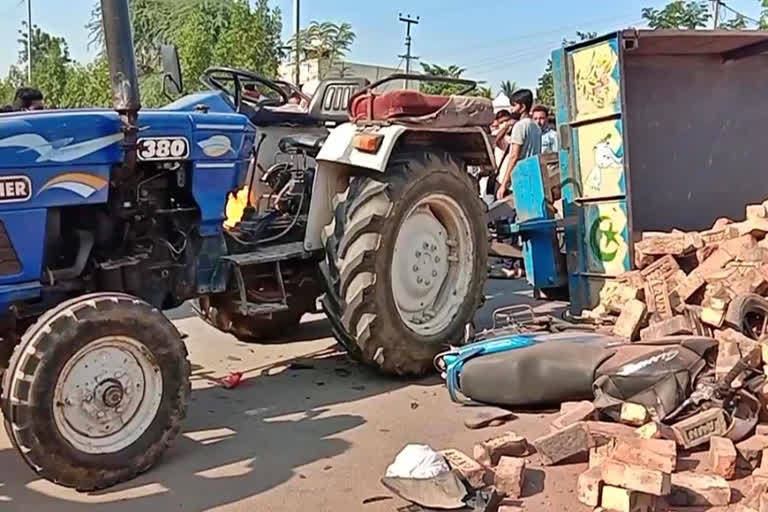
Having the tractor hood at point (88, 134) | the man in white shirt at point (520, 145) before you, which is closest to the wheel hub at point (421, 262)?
the tractor hood at point (88, 134)

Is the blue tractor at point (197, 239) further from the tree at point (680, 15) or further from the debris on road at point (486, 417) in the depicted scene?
the tree at point (680, 15)

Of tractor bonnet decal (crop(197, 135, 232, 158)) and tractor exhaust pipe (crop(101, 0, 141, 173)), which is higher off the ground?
tractor exhaust pipe (crop(101, 0, 141, 173))

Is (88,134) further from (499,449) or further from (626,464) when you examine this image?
(626,464)

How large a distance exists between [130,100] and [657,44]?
364 centimetres

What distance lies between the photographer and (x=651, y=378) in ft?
12.2

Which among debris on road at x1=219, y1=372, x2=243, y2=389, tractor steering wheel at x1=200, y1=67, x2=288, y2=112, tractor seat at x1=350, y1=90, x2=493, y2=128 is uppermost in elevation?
tractor steering wheel at x1=200, y1=67, x2=288, y2=112

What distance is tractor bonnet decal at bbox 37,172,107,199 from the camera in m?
3.51

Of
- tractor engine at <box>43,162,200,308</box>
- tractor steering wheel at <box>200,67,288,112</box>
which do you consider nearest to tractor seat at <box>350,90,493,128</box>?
tractor steering wheel at <box>200,67,288,112</box>

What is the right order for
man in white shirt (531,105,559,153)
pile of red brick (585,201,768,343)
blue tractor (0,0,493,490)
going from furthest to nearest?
man in white shirt (531,105,559,153) → pile of red brick (585,201,768,343) → blue tractor (0,0,493,490)

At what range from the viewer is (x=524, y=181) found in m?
5.98

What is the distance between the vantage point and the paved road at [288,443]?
3156 mm

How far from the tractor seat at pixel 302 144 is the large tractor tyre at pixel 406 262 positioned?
556 mm

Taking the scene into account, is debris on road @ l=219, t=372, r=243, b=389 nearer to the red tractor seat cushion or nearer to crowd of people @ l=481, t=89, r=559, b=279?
the red tractor seat cushion

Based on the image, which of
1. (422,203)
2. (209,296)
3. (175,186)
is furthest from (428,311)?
(175,186)
